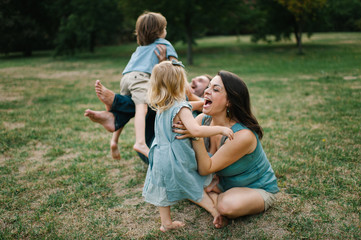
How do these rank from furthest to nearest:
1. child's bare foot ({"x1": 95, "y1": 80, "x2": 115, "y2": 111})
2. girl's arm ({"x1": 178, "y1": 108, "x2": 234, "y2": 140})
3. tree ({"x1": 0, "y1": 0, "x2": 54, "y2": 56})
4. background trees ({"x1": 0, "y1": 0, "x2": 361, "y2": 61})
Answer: tree ({"x1": 0, "y1": 0, "x2": 54, "y2": 56})
background trees ({"x1": 0, "y1": 0, "x2": 361, "y2": 61})
child's bare foot ({"x1": 95, "y1": 80, "x2": 115, "y2": 111})
girl's arm ({"x1": 178, "y1": 108, "x2": 234, "y2": 140})

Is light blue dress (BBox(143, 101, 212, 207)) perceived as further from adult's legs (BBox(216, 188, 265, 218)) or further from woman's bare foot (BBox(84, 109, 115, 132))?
woman's bare foot (BBox(84, 109, 115, 132))

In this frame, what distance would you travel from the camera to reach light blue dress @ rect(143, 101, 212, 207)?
2350mm

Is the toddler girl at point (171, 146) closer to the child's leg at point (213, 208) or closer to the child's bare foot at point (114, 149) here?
the child's leg at point (213, 208)

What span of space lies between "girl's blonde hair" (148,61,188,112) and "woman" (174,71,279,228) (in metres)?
0.24

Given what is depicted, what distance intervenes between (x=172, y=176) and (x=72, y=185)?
5.61 ft

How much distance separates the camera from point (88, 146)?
15.5 ft

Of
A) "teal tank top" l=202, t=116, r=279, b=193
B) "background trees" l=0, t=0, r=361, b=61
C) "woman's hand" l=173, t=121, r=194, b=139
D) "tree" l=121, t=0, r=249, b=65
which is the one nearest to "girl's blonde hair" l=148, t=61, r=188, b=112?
"woman's hand" l=173, t=121, r=194, b=139

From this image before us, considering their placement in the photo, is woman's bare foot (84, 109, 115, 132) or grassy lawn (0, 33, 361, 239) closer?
grassy lawn (0, 33, 361, 239)

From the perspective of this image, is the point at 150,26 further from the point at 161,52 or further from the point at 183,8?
the point at 183,8

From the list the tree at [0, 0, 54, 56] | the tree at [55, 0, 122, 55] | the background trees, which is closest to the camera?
the background trees

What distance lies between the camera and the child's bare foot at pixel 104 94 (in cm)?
332

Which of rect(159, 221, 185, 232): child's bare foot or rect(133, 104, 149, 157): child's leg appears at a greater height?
rect(133, 104, 149, 157): child's leg

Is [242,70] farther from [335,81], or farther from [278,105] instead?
[278,105]

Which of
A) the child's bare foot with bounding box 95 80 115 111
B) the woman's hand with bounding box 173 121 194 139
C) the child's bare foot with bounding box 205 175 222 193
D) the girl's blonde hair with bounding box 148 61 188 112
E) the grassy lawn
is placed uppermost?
the girl's blonde hair with bounding box 148 61 188 112
